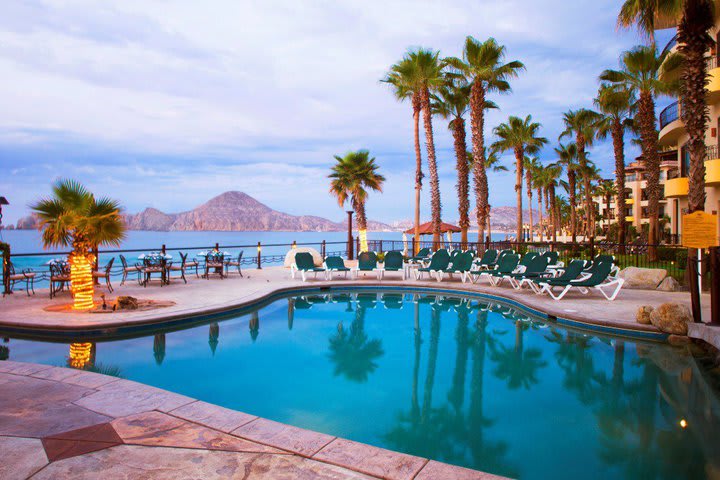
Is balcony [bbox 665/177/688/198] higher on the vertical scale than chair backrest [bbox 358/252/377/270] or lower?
higher

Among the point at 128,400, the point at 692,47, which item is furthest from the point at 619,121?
the point at 128,400

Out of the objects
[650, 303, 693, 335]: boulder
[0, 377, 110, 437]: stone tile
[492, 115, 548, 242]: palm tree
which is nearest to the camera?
[0, 377, 110, 437]: stone tile

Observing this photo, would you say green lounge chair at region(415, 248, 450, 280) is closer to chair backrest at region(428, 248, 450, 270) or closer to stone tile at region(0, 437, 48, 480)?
chair backrest at region(428, 248, 450, 270)

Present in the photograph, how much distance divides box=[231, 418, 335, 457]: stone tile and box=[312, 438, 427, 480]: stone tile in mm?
95

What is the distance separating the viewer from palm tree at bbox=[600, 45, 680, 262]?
20.8 m

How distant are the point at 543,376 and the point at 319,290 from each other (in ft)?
25.2

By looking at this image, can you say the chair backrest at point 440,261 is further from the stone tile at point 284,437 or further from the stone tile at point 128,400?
the stone tile at point 284,437

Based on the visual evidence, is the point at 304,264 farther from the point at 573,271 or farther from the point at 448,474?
the point at 448,474

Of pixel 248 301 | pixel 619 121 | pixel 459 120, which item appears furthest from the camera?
pixel 619 121

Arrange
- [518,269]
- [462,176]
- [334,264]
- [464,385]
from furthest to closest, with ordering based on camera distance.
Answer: [462,176]
[334,264]
[518,269]
[464,385]

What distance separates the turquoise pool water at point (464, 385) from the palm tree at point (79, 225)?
1632mm

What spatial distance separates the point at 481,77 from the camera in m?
21.3

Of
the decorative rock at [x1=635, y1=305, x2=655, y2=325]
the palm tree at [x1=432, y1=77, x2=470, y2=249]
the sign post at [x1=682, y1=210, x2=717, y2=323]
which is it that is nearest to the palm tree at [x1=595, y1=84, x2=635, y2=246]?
the palm tree at [x1=432, y1=77, x2=470, y2=249]

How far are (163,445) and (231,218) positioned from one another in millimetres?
140461
